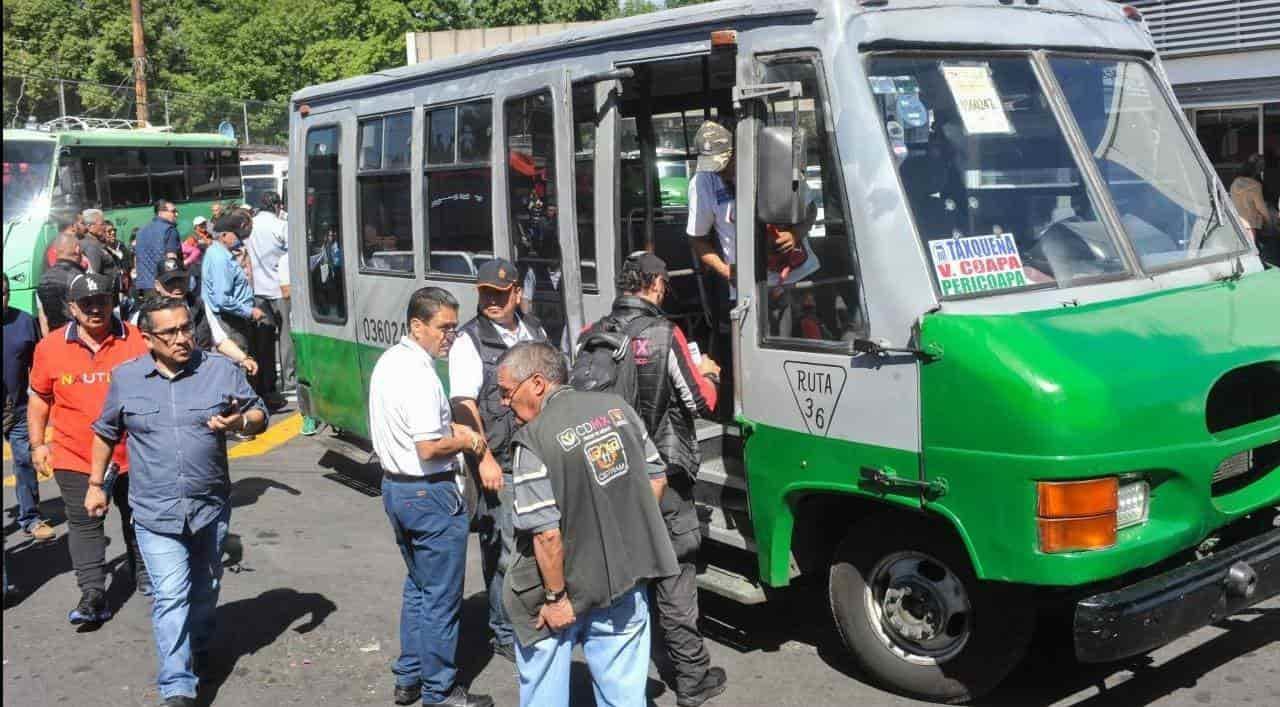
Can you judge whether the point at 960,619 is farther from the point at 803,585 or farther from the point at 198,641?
the point at 198,641

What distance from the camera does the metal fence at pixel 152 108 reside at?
37844 mm

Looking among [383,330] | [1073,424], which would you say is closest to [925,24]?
[1073,424]

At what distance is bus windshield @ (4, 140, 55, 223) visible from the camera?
2081cm

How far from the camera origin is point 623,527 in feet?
14.0

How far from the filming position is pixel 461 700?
18.7 ft

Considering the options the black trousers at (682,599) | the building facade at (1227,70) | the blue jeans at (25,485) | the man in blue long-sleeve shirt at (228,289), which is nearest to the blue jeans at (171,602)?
the black trousers at (682,599)

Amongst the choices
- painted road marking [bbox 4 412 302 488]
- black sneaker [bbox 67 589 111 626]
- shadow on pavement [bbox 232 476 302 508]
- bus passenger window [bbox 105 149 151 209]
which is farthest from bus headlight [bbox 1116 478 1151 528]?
bus passenger window [bbox 105 149 151 209]

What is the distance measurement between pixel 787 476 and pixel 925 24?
2.03 metres

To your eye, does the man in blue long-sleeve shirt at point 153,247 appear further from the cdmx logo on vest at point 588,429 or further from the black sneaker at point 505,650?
the cdmx logo on vest at point 588,429

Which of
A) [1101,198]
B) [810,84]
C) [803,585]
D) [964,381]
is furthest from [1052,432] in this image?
[803,585]

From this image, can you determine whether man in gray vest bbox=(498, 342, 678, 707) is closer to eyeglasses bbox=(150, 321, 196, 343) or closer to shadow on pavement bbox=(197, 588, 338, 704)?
eyeglasses bbox=(150, 321, 196, 343)

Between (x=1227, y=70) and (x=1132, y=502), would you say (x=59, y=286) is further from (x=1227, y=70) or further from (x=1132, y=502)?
(x=1227, y=70)

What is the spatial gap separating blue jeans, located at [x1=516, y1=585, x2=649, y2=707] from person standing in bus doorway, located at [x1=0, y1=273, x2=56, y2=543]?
487cm

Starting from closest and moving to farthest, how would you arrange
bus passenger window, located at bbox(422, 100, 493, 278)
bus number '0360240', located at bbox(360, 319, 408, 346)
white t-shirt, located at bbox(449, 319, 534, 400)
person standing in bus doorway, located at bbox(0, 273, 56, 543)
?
1. white t-shirt, located at bbox(449, 319, 534, 400)
2. bus passenger window, located at bbox(422, 100, 493, 278)
3. person standing in bus doorway, located at bbox(0, 273, 56, 543)
4. bus number '0360240', located at bbox(360, 319, 408, 346)
